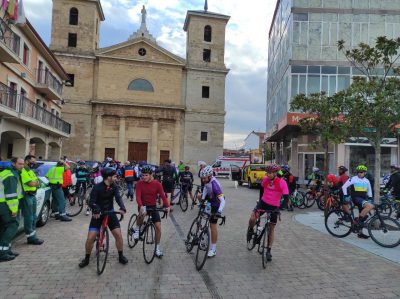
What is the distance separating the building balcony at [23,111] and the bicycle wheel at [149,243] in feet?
47.4

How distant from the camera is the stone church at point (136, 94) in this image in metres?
44.6

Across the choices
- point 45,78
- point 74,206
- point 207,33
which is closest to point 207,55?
point 207,33

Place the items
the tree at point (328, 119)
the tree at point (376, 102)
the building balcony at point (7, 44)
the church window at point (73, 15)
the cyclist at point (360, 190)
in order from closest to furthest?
the cyclist at point (360, 190), the tree at point (376, 102), the tree at point (328, 119), the building balcony at point (7, 44), the church window at point (73, 15)

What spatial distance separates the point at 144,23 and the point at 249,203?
62.1 metres

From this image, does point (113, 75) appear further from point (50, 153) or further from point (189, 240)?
point (189, 240)

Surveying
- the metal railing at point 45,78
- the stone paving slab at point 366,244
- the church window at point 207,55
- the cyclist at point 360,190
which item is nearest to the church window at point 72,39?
the church window at point 207,55

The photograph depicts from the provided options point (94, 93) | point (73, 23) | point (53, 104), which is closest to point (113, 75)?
point (94, 93)

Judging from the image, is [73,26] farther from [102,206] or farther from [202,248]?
[202,248]

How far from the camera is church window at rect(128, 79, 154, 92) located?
45938 millimetres

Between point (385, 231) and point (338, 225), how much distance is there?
4.04ft

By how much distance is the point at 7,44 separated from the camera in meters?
18.8

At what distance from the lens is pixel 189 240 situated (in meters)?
7.14

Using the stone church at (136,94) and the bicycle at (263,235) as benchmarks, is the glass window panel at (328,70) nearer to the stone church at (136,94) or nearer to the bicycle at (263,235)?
the bicycle at (263,235)

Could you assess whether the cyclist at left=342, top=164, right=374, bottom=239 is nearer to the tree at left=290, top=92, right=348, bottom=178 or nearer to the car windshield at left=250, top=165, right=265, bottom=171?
the tree at left=290, top=92, right=348, bottom=178
